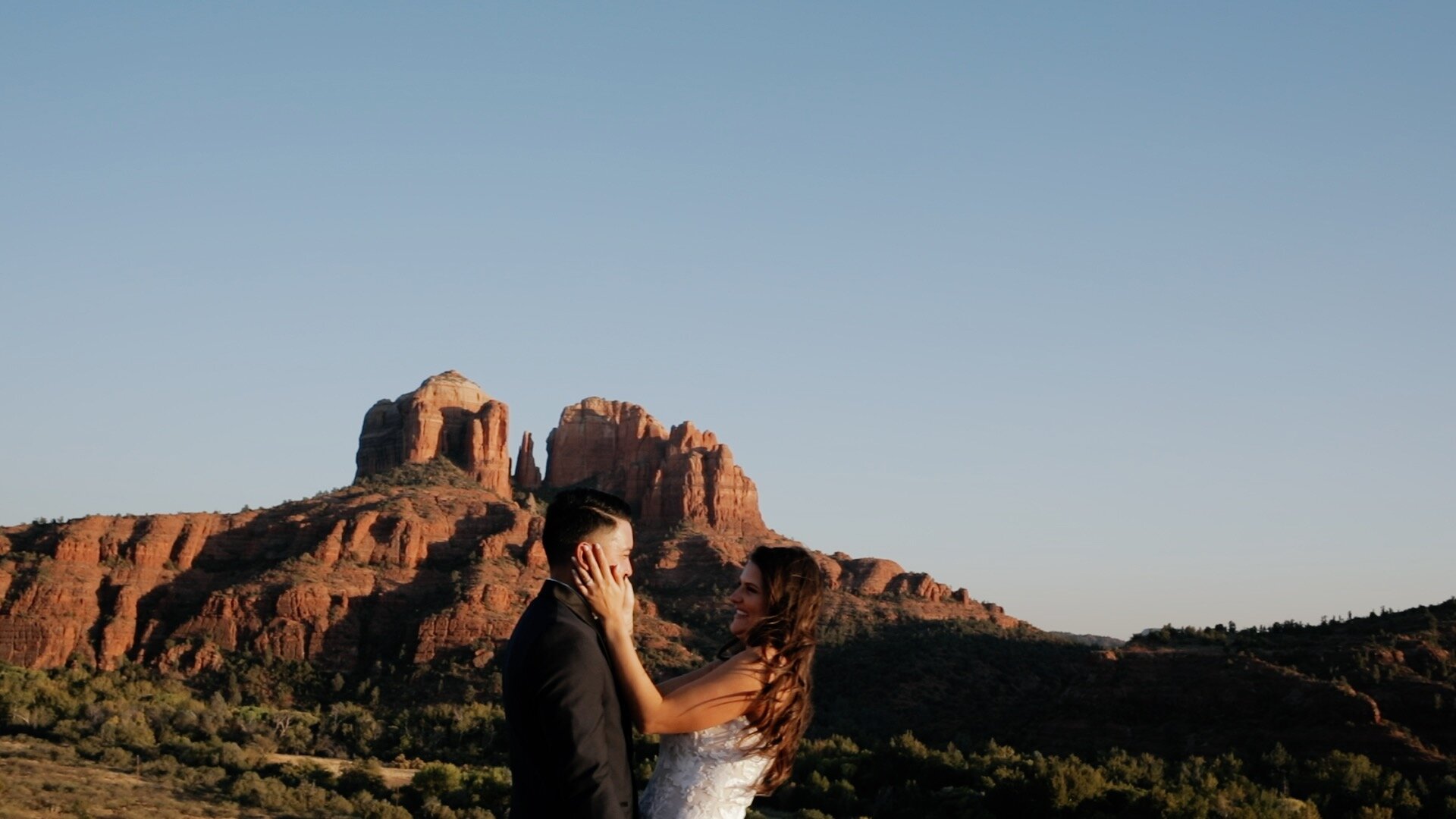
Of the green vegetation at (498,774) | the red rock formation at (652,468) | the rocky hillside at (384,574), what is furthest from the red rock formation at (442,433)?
the green vegetation at (498,774)

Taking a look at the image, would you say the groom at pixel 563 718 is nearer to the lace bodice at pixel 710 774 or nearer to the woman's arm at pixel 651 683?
the woman's arm at pixel 651 683

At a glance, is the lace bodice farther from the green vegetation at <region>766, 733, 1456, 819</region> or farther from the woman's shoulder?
the green vegetation at <region>766, 733, 1456, 819</region>

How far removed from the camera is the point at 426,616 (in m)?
72.6

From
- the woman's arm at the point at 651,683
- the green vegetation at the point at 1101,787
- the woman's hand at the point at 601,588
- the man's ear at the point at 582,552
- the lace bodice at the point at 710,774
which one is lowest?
the green vegetation at the point at 1101,787

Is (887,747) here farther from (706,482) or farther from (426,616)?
(706,482)

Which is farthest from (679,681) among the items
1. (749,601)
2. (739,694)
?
(749,601)

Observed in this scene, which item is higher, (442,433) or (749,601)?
(442,433)

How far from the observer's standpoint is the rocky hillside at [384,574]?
71875 mm

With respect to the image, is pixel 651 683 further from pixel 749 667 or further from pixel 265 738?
pixel 265 738

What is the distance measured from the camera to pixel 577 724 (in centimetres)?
439

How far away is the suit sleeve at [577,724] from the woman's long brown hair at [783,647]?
697 millimetres

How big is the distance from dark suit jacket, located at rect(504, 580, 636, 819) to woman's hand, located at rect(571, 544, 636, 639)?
138 millimetres

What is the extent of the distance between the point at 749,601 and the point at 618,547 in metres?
0.51

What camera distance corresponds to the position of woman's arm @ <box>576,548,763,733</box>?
4.75 m
